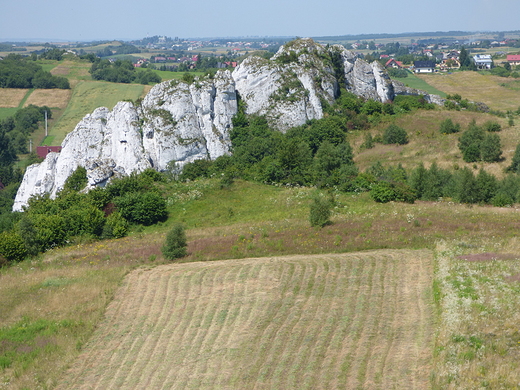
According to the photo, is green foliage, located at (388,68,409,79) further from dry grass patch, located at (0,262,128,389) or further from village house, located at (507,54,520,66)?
dry grass patch, located at (0,262,128,389)

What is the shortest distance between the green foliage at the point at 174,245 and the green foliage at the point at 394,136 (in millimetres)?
34830

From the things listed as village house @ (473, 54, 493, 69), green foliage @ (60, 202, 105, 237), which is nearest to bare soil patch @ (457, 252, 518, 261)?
green foliage @ (60, 202, 105, 237)

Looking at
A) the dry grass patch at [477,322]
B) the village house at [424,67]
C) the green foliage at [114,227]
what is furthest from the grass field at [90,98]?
the dry grass patch at [477,322]

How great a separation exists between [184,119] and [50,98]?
2426 inches

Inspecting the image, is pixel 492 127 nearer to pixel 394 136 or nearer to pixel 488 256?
pixel 394 136

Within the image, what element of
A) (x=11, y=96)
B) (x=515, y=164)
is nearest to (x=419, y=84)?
(x=515, y=164)

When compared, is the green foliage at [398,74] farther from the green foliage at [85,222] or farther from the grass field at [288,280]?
the green foliage at [85,222]

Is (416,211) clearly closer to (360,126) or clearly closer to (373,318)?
(373,318)

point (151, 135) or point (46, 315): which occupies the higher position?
point (151, 135)

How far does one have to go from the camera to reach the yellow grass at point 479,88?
9119 centimetres

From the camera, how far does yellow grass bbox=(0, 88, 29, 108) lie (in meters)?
108

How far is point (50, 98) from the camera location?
10888 cm

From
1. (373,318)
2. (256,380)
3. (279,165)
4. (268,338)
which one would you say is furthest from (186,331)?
(279,165)

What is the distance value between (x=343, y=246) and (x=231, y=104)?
35207 millimetres
